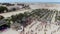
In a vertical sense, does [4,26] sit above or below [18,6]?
below

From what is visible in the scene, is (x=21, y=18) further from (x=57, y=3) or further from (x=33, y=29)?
(x=57, y=3)

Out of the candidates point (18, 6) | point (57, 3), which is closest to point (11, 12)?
point (18, 6)

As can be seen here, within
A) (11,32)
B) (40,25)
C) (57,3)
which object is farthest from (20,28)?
(57,3)

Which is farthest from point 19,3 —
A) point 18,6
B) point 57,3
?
point 57,3

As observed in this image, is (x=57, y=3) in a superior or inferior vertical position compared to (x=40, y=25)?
superior

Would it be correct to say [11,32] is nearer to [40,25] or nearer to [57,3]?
[40,25]

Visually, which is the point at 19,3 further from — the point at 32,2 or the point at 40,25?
the point at 40,25

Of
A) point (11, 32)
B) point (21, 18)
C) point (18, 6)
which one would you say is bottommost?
point (11, 32)
